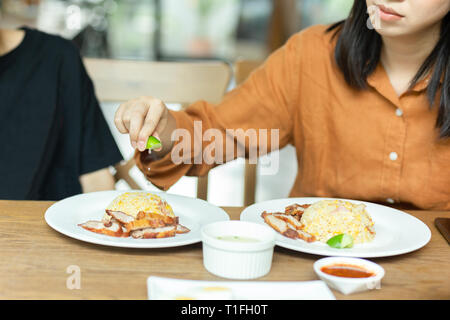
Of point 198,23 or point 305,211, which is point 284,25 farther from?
point 305,211

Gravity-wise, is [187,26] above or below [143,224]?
above

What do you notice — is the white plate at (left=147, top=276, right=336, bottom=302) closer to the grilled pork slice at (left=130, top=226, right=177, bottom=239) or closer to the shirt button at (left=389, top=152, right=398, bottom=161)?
the grilled pork slice at (left=130, top=226, right=177, bottom=239)

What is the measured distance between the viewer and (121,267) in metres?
0.90

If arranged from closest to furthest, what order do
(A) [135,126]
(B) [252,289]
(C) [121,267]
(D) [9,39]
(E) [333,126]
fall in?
(B) [252,289] → (C) [121,267] → (A) [135,126] → (E) [333,126] → (D) [9,39]

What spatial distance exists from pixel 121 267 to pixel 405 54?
93 centimetres

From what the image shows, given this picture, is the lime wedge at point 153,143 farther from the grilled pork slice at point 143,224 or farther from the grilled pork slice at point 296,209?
the grilled pork slice at point 296,209

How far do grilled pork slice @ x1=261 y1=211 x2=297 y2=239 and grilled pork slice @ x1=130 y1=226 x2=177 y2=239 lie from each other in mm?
188

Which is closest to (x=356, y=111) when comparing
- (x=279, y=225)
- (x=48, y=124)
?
(x=279, y=225)

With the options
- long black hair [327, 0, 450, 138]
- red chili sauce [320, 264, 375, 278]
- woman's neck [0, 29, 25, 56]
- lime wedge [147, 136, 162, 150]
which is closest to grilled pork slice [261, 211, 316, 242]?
red chili sauce [320, 264, 375, 278]

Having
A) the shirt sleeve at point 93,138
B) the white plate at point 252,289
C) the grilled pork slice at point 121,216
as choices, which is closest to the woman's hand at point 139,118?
the grilled pork slice at point 121,216

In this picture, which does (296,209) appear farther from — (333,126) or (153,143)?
(333,126)

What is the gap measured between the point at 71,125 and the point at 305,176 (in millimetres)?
725

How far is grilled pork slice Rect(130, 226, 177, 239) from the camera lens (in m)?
0.99

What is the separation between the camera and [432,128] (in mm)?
1420
